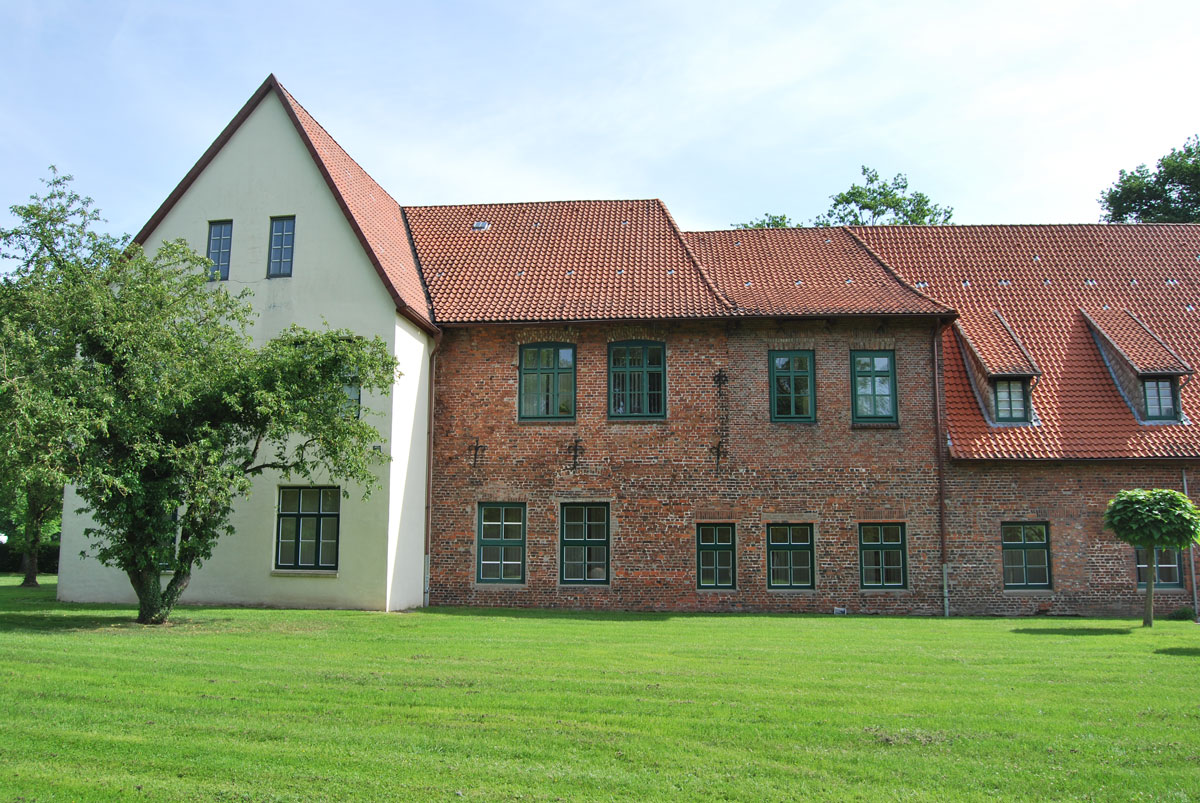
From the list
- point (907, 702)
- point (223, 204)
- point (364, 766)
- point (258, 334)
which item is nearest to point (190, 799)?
point (364, 766)

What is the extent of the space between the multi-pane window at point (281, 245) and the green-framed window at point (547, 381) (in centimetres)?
502

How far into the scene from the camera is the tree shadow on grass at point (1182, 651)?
40.2 ft

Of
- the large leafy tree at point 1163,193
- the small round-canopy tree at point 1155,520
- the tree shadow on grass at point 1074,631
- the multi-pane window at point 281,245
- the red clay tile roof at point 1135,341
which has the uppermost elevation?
the large leafy tree at point 1163,193

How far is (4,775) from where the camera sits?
658cm

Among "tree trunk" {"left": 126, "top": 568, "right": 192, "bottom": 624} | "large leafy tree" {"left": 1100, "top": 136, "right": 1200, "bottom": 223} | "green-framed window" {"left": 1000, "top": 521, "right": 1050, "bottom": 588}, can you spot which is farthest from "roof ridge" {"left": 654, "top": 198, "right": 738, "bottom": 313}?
"large leafy tree" {"left": 1100, "top": 136, "right": 1200, "bottom": 223}

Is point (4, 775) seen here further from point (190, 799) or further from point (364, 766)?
point (364, 766)

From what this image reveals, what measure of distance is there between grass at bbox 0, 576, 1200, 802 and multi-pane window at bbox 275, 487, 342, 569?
4047 millimetres

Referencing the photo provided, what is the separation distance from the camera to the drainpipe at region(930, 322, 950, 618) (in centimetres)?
1806

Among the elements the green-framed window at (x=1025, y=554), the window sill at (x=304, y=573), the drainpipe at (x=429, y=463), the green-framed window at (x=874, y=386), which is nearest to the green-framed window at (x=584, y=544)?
the drainpipe at (x=429, y=463)

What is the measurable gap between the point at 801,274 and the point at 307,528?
1169 cm

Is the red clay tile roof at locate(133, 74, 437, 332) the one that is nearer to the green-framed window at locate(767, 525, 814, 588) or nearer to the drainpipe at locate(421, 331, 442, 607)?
the drainpipe at locate(421, 331, 442, 607)

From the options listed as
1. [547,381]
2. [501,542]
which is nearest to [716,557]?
[501,542]

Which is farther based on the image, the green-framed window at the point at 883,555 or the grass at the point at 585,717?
the green-framed window at the point at 883,555

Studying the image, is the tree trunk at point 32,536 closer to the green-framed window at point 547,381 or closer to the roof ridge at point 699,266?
the green-framed window at point 547,381
